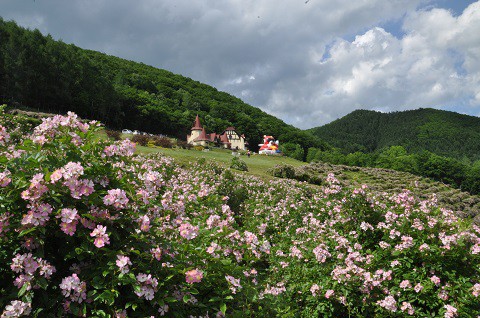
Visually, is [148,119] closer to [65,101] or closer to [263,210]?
[65,101]

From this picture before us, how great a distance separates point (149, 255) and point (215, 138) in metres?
79.3

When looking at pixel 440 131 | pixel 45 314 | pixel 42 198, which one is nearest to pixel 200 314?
pixel 45 314

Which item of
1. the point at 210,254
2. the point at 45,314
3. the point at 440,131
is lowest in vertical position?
the point at 45,314

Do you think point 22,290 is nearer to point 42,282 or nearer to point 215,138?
point 42,282

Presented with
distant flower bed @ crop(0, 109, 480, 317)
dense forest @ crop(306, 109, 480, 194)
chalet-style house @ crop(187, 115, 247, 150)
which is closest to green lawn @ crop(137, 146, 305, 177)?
distant flower bed @ crop(0, 109, 480, 317)

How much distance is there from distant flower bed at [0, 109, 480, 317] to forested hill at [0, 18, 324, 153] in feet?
163

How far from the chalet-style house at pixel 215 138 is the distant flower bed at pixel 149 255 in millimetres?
59564

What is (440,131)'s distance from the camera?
16238 centimetres

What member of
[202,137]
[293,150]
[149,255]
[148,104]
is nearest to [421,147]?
[293,150]

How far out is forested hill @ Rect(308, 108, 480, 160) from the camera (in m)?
141

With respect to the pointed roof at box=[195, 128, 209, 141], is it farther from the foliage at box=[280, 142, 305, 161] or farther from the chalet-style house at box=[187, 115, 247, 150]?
the foliage at box=[280, 142, 305, 161]

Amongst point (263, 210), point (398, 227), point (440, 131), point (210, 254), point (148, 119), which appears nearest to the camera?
point (210, 254)

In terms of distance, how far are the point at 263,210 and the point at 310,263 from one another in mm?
4516

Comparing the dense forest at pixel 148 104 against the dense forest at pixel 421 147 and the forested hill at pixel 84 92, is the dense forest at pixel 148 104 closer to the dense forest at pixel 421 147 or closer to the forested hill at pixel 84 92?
the forested hill at pixel 84 92
